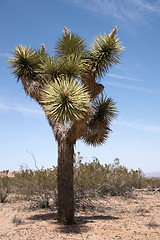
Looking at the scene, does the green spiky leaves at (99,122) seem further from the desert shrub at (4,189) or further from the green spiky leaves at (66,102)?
the desert shrub at (4,189)

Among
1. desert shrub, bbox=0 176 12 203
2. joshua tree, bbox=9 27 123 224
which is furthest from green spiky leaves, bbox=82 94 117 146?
desert shrub, bbox=0 176 12 203

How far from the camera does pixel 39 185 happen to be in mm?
12617

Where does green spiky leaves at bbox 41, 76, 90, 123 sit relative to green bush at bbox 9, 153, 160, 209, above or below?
above

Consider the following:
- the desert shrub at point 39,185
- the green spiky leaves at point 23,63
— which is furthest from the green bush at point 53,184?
the green spiky leaves at point 23,63

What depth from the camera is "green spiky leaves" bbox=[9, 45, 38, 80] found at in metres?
9.84

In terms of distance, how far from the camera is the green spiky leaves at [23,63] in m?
9.84

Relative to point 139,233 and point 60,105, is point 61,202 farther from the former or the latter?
point 60,105

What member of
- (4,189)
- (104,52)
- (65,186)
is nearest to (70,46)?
(104,52)

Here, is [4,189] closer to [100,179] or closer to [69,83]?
[100,179]

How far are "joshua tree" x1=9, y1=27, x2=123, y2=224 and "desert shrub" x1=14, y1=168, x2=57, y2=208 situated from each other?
323cm

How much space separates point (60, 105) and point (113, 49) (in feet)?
11.9

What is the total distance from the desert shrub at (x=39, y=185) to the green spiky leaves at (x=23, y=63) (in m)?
5.36

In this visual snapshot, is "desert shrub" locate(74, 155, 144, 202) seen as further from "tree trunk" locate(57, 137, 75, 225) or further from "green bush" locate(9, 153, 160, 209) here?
"tree trunk" locate(57, 137, 75, 225)

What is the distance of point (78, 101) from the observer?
7.50 metres
